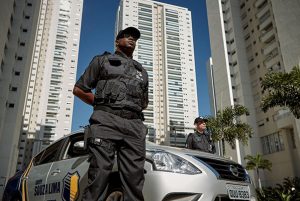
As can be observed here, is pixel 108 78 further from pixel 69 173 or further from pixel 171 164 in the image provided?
pixel 69 173

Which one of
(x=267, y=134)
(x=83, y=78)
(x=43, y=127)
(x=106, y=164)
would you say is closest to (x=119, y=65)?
(x=83, y=78)

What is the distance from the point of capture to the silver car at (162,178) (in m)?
2.73

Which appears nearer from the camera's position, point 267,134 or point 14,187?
point 14,187

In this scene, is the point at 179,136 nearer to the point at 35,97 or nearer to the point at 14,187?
the point at 35,97

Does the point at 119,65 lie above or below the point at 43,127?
below

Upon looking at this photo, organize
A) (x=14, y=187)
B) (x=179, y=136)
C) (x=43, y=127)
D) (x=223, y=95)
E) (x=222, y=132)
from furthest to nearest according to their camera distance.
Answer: (x=179, y=136)
(x=43, y=127)
(x=223, y=95)
(x=222, y=132)
(x=14, y=187)

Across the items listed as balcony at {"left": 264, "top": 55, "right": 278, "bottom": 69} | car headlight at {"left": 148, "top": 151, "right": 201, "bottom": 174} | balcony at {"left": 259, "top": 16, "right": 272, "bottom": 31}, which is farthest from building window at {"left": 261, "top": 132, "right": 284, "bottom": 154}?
car headlight at {"left": 148, "top": 151, "right": 201, "bottom": 174}

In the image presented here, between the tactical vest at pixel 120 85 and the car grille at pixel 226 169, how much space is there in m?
0.93

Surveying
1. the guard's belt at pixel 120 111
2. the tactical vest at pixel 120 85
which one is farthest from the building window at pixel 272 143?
the guard's belt at pixel 120 111

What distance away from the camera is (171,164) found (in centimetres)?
288

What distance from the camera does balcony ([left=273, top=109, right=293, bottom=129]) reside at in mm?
33125

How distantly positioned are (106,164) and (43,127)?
8343 cm

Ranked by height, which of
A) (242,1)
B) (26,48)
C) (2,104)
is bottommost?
(2,104)

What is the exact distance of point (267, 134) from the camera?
128 feet
